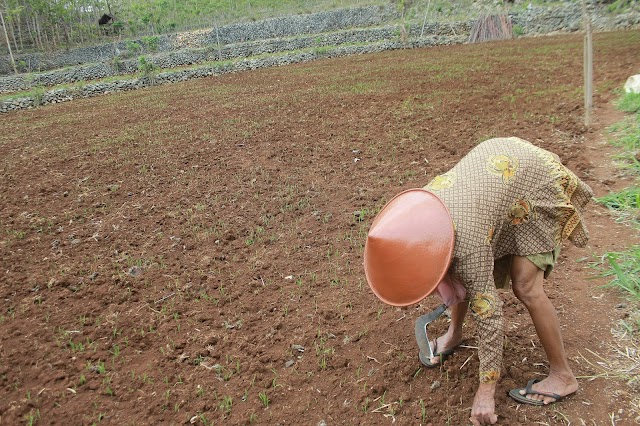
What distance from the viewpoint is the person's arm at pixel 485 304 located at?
73.2 inches

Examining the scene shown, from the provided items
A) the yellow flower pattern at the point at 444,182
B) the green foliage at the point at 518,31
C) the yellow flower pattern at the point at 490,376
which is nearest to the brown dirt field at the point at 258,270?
the yellow flower pattern at the point at 490,376

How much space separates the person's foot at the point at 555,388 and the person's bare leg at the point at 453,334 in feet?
1.57

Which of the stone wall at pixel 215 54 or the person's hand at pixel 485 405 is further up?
the stone wall at pixel 215 54

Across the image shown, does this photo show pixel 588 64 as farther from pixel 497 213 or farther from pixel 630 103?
pixel 497 213

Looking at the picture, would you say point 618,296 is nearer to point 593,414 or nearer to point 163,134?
point 593,414

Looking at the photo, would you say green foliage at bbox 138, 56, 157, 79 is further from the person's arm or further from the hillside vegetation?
the person's arm

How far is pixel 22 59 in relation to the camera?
2617 cm

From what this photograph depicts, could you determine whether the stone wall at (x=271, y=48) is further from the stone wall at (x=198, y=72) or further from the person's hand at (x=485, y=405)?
the person's hand at (x=485, y=405)

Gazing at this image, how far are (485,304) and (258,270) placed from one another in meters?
2.31

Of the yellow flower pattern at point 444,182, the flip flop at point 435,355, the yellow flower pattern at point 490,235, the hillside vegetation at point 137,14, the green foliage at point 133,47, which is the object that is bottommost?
the flip flop at point 435,355

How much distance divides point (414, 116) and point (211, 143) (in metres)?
3.27

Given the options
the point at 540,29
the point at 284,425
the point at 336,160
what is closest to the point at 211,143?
the point at 336,160

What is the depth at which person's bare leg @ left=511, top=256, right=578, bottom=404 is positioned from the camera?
83.4 inches

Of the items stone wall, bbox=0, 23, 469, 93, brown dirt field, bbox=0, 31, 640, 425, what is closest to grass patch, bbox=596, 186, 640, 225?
brown dirt field, bbox=0, 31, 640, 425
